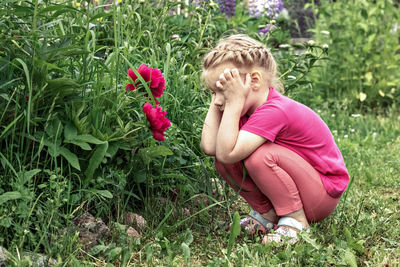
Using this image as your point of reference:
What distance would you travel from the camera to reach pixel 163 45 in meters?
3.06

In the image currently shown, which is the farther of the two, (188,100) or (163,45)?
(163,45)

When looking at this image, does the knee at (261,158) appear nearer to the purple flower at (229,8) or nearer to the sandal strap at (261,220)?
the sandal strap at (261,220)

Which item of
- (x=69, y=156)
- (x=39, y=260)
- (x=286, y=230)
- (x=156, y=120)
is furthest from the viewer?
(x=286, y=230)

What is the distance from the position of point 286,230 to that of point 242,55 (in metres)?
0.69

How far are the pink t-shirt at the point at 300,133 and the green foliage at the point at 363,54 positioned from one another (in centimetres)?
302

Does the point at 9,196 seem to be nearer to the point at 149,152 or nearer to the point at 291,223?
the point at 149,152

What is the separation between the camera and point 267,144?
2.23 metres

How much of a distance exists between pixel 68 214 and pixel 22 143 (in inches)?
11.3

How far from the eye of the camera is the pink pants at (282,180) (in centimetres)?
221

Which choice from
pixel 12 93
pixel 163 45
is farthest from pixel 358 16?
pixel 12 93

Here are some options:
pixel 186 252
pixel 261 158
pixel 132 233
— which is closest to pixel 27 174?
pixel 132 233

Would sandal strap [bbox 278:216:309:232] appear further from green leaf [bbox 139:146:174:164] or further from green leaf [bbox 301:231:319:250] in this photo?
green leaf [bbox 139:146:174:164]

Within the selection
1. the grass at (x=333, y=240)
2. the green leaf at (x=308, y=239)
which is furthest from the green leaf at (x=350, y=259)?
the green leaf at (x=308, y=239)

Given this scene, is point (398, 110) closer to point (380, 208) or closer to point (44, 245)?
point (380, 208)
